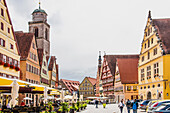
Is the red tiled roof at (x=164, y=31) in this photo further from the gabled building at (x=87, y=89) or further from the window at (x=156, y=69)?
the gabled building at (x=87, y=89)

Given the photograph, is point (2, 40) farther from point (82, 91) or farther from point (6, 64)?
point (82, 91)

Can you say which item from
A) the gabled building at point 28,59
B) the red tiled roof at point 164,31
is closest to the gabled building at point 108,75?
the gabled building at point 28,59

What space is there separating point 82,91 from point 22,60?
76390 millimetres

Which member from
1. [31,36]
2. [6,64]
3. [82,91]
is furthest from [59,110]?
[82,91]

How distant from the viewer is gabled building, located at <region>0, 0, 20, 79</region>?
3023 cm

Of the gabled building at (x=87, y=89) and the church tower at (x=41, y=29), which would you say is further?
the gabled building at (x=87, y=89)

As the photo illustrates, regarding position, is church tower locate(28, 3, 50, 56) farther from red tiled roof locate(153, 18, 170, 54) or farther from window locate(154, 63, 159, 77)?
window locate(154, 63, 159, 77)

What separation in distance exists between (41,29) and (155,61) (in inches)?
→ 1808

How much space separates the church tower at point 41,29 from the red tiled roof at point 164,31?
136 ft

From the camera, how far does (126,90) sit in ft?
215

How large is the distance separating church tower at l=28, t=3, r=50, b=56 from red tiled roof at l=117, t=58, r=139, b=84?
2174 centimetres

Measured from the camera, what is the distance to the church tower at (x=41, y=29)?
76938 mm

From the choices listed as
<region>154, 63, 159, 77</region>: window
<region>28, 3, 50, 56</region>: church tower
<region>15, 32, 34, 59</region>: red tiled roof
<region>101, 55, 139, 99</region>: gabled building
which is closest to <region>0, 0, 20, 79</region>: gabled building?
<region>15, 32, 34, 59</region>: red tiled roof

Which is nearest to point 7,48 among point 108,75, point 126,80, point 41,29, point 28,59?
point 28,59
